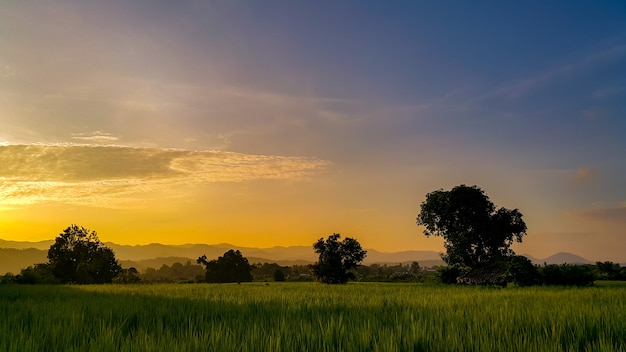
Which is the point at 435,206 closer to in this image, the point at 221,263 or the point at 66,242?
the point at 221,263

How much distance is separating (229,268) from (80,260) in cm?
2249

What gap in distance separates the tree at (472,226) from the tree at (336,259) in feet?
30.1

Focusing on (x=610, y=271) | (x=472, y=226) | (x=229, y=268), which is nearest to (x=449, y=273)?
(x=472, y=226)

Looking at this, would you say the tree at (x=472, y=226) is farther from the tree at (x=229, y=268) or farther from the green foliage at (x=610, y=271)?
the tree at (x=229, y=268)

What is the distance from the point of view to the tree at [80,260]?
6138cm

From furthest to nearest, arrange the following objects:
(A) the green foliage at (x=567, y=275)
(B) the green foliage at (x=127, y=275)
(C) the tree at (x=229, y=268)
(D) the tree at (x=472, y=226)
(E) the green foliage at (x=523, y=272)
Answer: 1. (C) the tree at (x=229, y=268)
2. (B) the green foliage at (x=127, y=275)
3. (D) the tree at (x=472, y=226)
4. (E) the green foliage at (x=523, y=272)
5. (A) the green foliage at (x=567, y=275)

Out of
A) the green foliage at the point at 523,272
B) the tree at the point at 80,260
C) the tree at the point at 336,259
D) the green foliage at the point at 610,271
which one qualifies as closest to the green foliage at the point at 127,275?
the tree at the point at 80,260

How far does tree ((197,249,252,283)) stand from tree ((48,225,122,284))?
45.1 ft

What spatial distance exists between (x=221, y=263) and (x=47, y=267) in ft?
82.8

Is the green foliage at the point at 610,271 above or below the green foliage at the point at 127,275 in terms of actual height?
above

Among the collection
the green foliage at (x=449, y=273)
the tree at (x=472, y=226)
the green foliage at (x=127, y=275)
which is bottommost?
the green foliage at (x=127, y=275)

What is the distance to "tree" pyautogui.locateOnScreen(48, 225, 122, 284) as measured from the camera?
61.4 m

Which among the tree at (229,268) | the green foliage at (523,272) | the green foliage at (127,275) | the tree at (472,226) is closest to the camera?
the green foliage at (523,272)

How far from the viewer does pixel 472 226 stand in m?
42.0
